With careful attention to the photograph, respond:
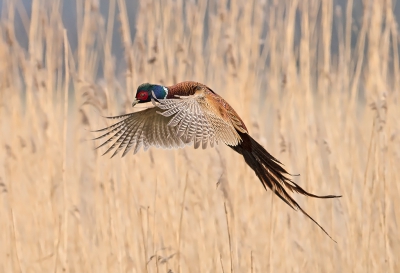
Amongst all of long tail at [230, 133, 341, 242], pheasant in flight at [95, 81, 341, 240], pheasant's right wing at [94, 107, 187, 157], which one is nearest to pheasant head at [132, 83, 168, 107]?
pheasant in flight at [95, 81, 341, 240]

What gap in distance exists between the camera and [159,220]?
2.66 metres

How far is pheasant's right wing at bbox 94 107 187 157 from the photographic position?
86.0 inches

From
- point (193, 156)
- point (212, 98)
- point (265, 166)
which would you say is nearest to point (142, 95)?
point (212, 98)

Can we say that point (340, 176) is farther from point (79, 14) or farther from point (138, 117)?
point (79, 14)

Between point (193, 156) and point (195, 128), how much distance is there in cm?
92

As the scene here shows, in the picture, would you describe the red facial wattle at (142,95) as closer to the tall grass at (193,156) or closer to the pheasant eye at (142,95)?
the pheasant eye at (142,95)

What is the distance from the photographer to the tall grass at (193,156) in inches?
98.7

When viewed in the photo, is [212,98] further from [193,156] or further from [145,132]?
[193,156]

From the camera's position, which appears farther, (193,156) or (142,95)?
(193,156)

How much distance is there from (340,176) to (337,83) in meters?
0.56

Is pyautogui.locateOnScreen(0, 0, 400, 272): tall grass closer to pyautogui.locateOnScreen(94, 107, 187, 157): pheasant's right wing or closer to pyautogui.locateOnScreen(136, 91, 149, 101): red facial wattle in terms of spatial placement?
pyautogui.locateOnScreen(94, 107, 187, 157): pheasant's right wing

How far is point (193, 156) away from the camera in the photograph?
279 cm

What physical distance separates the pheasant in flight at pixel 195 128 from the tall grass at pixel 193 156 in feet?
0.67

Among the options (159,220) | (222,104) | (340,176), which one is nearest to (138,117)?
(222,104)
